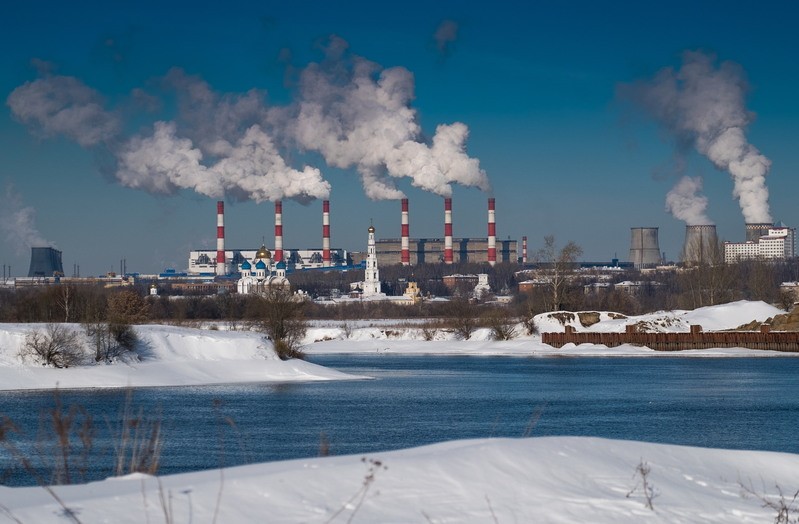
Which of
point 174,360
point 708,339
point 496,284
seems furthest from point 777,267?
point 174,360

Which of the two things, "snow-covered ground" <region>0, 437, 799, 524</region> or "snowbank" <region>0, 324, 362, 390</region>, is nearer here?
"snow-covered ground" <region>0, 437, 799, 524</region>

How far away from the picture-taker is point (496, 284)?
15238 centimetres

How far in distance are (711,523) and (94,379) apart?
2893 cm

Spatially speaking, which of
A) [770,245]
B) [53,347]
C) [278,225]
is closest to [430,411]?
[53,347]

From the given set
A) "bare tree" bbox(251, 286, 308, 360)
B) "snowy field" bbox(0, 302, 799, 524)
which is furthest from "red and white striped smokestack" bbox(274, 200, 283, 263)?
"snowy field" bbox(0, 302, 799, 524)

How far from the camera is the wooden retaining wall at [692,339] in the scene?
5972 centimetres

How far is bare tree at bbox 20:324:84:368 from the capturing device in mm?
33844

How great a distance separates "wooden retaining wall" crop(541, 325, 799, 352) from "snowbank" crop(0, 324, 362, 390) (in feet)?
90.8

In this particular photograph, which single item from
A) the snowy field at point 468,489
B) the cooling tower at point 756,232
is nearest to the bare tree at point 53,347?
the snowy field at point 468,489

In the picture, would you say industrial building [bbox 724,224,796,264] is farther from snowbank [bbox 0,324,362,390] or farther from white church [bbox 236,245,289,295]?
snowbank [bbox 0,324,362,390]

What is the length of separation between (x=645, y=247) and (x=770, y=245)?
1818 centimetres

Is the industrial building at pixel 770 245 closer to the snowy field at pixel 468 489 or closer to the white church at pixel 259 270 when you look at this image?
the white church at pixel 259 270

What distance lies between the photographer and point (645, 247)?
16225cm

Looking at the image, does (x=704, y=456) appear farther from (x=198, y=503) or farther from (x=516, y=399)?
(x=516, y=399)
